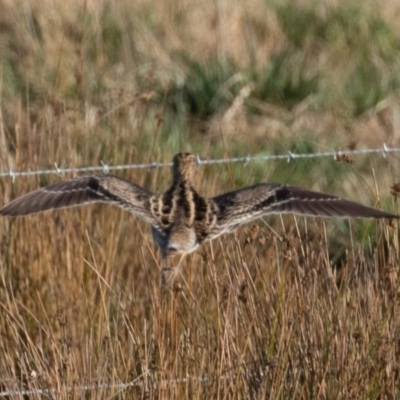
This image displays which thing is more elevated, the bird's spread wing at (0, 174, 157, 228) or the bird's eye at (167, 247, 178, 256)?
the bird's spread wing at (0, 174, 157, 228)

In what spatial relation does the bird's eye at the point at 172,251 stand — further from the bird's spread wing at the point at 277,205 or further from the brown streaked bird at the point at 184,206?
the bird's spread wing at the point at 277,205

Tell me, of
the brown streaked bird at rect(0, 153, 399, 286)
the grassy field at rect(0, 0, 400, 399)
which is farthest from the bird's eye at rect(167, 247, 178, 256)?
the grassy field at rect(0, 0, 400, 399)

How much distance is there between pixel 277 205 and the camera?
4527mm

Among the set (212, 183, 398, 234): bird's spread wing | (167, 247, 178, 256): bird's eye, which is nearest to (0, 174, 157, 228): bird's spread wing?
(167, 247, 178, 256): bird's eye

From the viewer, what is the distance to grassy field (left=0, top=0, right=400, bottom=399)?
14.5ft

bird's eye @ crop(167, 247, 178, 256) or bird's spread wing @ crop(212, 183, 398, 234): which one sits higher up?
bird's spread wing @ crop(212, 183, 398, 234)

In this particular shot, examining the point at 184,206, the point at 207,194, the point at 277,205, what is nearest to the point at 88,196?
the point at 184,206

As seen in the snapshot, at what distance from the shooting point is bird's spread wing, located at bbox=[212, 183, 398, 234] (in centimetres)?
449

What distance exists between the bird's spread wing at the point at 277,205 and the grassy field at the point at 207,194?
9 cm

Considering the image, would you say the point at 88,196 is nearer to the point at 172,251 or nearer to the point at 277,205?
the point at 172,251

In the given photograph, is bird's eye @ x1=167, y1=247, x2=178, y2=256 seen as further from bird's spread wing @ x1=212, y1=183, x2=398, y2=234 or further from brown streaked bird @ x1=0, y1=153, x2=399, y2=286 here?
bird's spread wing @ x1=212, y1=183, x2=398, y2=234

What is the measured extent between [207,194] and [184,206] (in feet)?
5.72

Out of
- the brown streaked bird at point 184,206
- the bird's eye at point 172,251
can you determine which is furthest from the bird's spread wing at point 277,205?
the bird's eye at point 172,251

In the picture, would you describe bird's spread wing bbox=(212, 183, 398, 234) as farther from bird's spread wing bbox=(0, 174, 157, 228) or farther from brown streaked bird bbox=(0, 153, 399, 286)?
bird's spread wing bbox=(0, 174, 157, 228)
